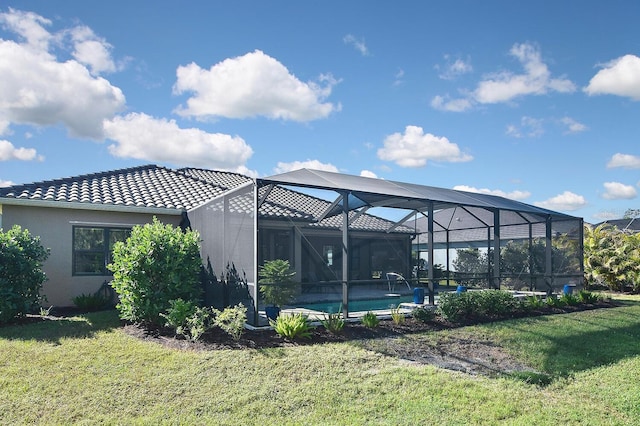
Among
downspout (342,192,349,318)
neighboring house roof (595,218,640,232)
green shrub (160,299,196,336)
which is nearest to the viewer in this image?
green shrub (160,299,196,336)

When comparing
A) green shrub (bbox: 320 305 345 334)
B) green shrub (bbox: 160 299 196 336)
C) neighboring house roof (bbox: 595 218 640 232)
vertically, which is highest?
neighboring house roof (bbox: 595 218 640 232)

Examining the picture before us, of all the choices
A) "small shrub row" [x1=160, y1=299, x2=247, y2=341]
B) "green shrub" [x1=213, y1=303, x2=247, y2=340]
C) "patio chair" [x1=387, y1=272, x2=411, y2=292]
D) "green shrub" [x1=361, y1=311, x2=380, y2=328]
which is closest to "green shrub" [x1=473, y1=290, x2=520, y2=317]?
"patio chair" [x1=387, y1=272, x2=411, y2=292]

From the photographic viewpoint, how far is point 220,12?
1066cm

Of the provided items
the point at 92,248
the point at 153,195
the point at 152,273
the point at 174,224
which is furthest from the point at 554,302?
the point at 92,248

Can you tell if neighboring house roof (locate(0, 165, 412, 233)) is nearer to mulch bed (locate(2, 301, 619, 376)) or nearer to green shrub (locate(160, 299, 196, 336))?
green shrub (locate(160, 299, 196, 336))

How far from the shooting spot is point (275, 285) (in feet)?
28.2

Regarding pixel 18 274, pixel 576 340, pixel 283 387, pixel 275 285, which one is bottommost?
pixel 576 340

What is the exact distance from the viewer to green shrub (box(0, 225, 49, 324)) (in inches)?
344

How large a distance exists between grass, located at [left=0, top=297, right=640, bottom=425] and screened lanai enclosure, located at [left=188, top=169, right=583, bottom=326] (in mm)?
2204

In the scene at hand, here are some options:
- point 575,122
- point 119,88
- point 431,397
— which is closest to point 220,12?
point 119,88

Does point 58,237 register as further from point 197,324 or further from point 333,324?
point 333,324

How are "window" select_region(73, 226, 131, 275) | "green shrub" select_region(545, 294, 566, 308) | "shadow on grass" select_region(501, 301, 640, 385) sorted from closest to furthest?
1. "shadow on grass" select_region(501, 301, 640, 385)
2. "window" select_region(73, 226, 131, 275)
3. "green shrub" select_region(545, 294, 566, 308)

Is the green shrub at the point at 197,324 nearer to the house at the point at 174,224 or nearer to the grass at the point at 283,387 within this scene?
the grass at the point at 283,387

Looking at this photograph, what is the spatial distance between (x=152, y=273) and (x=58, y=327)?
6.11ft
